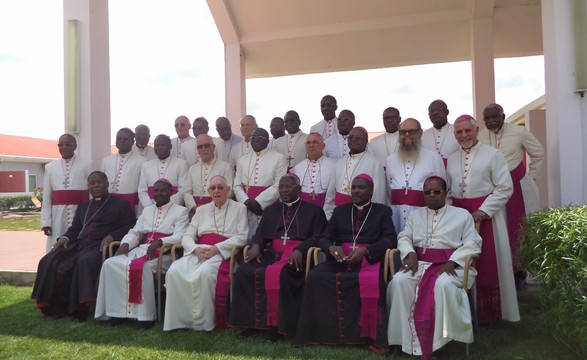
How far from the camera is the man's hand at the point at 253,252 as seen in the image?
486 cm

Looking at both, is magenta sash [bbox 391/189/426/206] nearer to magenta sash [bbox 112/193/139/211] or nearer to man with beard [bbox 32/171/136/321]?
man with beard [bbox 32/171/136/321]

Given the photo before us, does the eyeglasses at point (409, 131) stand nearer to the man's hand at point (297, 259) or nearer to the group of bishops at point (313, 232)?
the group of bishops at point (313, 232)

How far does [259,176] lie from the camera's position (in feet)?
19.3

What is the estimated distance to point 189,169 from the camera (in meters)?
6.29

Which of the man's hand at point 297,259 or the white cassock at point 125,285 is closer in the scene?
the man's hand at point 297,259

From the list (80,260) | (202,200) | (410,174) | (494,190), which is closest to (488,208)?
(494,190)

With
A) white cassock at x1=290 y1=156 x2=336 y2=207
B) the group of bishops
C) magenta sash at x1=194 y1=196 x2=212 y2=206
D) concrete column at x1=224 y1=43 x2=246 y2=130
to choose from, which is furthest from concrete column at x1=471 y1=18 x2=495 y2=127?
magenta sash at x1=194 y1=196 x2=212 y2=206

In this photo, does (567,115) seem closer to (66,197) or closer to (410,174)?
(410,174)

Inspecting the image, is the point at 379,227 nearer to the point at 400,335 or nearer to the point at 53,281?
the point at 400,335

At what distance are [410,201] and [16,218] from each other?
21.9m

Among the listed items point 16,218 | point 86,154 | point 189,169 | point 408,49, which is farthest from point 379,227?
point 16,218

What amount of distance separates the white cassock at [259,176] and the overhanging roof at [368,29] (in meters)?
5.04

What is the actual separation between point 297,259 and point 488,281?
6.00ft

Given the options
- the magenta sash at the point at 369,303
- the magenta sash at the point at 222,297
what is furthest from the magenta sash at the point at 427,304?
the magenta sash at the point at 222,297
